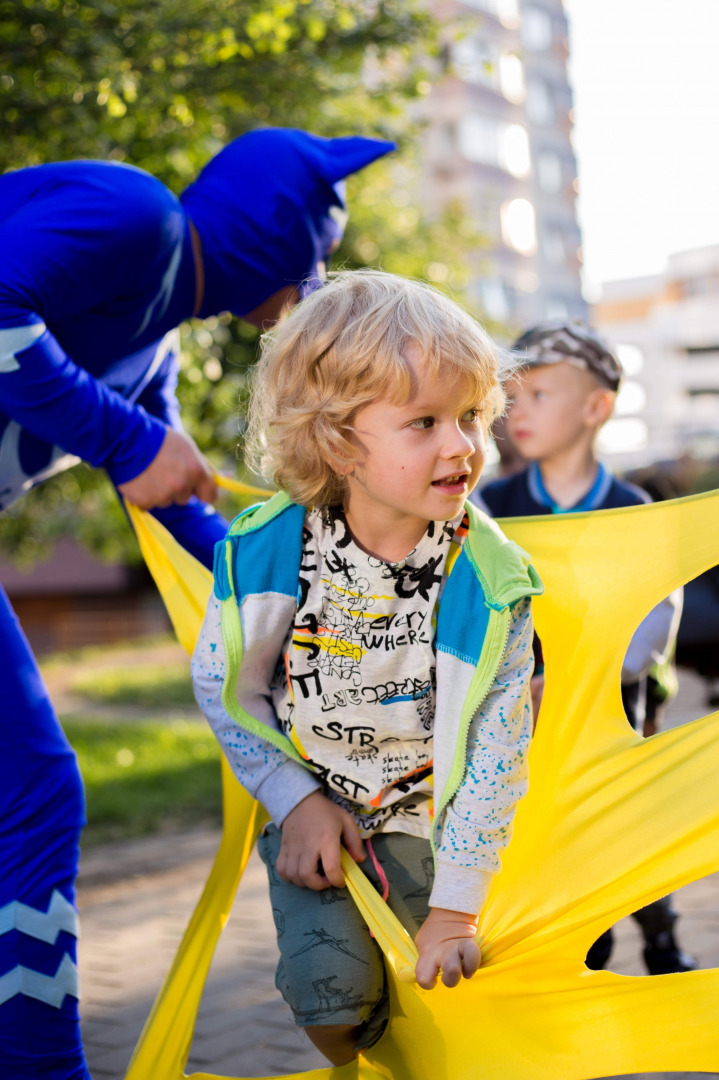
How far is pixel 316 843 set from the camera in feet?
6.33

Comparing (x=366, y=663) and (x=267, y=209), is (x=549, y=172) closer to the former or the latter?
(x=267, y=209)

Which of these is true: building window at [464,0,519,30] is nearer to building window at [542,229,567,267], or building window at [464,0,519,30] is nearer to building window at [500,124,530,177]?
building window at [500,124,530,177]

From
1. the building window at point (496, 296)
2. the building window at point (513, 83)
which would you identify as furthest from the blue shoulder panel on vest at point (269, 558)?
the building window at point (513, 83)

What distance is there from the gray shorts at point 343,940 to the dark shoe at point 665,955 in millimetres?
1204

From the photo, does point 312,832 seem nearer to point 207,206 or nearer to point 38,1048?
point 38,1048

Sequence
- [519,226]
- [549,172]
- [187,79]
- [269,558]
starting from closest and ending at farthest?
[269,558] → [187,79] → [519,226] → [549,172]

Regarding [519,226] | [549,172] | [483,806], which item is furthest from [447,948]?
[549,172]

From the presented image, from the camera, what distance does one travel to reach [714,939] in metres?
3.39

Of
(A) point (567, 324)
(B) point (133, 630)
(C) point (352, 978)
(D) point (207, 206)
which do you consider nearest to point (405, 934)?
(C) point (352, 978)

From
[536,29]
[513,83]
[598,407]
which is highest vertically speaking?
[598,407]

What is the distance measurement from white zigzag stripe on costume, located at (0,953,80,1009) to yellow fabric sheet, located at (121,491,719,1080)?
0.62 ft

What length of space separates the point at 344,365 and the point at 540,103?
4434 centimetres

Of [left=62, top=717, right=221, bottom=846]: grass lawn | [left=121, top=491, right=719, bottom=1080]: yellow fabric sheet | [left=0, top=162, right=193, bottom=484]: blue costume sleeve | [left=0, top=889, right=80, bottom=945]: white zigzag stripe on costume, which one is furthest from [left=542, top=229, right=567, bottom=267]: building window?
[left=0, top=889, right=80, bottom=945]: white zigzag stripe on costume

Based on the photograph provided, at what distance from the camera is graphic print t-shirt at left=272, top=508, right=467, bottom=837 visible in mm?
1940
